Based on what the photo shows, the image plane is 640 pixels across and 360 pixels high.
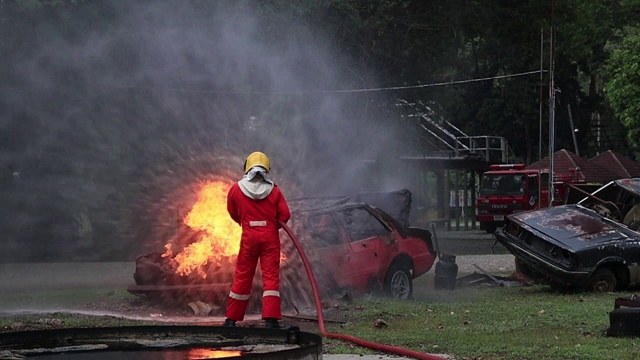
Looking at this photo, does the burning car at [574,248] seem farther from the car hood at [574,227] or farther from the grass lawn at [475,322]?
the grass lawn at [475,322]

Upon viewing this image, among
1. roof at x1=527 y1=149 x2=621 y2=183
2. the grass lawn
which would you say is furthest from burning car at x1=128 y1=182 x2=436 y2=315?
roof at x1=527 y1=149 x2=621 y2=183

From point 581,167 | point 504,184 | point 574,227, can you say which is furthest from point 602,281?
point 581,167

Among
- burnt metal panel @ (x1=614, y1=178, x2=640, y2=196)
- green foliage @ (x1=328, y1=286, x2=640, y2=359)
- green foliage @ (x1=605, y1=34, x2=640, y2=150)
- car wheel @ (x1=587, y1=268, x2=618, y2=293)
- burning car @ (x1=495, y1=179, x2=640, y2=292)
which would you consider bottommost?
green foliage @ (x1=328, y1=286, x2=640, y2=359)

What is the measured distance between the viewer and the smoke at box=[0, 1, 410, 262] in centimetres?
1820

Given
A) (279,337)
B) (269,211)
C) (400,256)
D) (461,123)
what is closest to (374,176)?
(400,256)

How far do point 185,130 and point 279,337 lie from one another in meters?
14.9

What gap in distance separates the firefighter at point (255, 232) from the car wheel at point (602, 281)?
19.3 feet

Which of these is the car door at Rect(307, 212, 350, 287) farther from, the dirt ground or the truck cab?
the truck cab

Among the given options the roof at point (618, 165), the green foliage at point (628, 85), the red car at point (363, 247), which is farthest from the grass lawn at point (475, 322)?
the roof at point (618, 165)

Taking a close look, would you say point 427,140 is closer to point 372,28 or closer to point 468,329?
point 372,28

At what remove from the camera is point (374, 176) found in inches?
1031

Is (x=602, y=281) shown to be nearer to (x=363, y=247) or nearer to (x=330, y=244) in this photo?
(x=363, y=247)

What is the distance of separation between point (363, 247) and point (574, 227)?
11.1ft

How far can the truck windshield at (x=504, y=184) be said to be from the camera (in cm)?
3641
